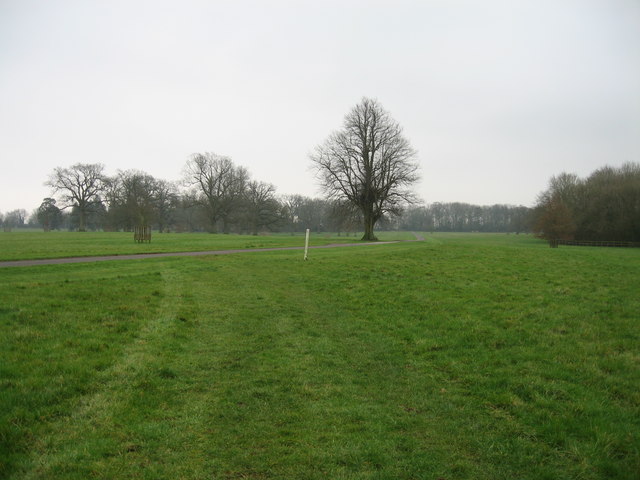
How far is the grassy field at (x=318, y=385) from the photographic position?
3510 millimetres

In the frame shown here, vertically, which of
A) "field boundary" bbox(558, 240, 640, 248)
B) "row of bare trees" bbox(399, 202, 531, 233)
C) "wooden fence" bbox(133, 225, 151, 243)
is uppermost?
"row of bare trees" bbox(399, 202, 531, 233)

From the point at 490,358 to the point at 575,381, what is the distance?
1238 mm

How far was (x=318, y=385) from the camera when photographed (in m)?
5.18

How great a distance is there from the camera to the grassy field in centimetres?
351

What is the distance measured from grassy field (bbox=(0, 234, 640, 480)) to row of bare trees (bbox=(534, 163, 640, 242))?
5453 centimetres

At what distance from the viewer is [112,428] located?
157 inches

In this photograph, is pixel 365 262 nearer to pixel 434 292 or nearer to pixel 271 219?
pixel 434 292

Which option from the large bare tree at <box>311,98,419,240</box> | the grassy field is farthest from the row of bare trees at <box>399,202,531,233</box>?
the grassy field

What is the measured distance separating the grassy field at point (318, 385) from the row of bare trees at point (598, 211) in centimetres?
5453

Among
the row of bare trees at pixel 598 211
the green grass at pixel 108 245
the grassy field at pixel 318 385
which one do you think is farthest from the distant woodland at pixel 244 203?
the grassy field at pixel 318 385

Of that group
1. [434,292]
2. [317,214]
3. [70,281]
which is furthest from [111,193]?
[434,292]

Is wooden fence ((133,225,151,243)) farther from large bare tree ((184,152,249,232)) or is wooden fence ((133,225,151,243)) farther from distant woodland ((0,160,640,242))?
large bare tree ((184,152,249,232))

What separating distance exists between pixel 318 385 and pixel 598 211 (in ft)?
246

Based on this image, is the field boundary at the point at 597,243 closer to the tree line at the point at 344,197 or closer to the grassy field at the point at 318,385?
the tree line at the point at 344,197
